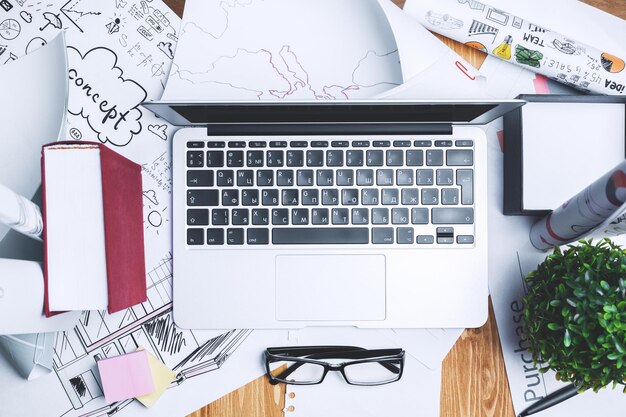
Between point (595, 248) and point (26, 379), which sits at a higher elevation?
point (595, 248)

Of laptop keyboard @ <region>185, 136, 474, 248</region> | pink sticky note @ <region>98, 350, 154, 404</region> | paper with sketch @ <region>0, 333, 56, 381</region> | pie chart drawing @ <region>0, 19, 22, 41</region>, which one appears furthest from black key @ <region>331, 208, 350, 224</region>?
pie chart drawing @ <region>0, 19, 22, 41</region>

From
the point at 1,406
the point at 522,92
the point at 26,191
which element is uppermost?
the point at 522,92

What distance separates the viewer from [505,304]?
0.72 metres

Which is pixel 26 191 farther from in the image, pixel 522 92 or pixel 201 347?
pixel 522 92

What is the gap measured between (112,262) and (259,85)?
335 millimetres

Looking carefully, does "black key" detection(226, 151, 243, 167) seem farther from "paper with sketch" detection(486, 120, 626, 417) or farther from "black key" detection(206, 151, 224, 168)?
"paper with sketch" detection(486, 120, 626, 417)

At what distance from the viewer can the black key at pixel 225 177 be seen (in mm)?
677

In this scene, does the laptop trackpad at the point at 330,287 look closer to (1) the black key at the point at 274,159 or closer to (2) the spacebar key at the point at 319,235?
(2) the spacebar key at the point at 319,235

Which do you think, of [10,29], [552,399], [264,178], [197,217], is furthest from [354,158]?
[10,29]

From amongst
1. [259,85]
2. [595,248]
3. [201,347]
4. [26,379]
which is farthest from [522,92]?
[26,379]

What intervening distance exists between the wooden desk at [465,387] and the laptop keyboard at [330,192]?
17 cm

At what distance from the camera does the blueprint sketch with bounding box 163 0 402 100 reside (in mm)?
719

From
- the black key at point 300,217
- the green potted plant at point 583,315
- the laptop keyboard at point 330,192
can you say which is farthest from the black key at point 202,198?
the green potted plant at point 583,315

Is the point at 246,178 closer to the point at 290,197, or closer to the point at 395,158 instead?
the point at 290,197
